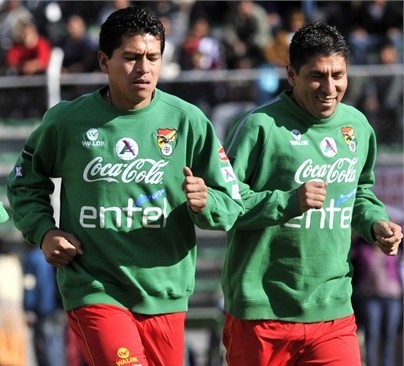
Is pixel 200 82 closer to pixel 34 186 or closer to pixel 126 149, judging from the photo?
pixel 34 186

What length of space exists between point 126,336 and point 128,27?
1.59 metres

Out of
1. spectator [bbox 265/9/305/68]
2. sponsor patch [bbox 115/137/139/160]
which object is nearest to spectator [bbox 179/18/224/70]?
spectator [bbox 265/9/305/68]

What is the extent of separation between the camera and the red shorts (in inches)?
276

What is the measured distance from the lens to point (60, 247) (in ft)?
21.4

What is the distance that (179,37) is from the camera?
17.3 meters

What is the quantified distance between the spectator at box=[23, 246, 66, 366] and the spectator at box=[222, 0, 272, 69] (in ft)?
12.9

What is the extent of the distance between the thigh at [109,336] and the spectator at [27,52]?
9.23 m

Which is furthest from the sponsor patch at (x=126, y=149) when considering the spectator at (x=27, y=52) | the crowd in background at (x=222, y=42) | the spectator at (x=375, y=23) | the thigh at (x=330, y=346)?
the spectator at (x=375, y=23)

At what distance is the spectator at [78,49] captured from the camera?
15.8 metres

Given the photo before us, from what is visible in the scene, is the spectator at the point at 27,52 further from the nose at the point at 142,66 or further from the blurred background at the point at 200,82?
the nose at the point at 142,66

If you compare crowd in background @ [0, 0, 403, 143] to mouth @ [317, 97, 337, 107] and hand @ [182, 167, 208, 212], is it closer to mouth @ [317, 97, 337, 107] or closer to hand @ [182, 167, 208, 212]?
mouth @ [317, 97, 337, 107]

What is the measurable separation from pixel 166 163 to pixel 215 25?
11.3 meters

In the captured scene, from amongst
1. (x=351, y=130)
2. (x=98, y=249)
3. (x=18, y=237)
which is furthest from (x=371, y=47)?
(x=98, y=249)

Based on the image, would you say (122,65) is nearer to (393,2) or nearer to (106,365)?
(106,365)
